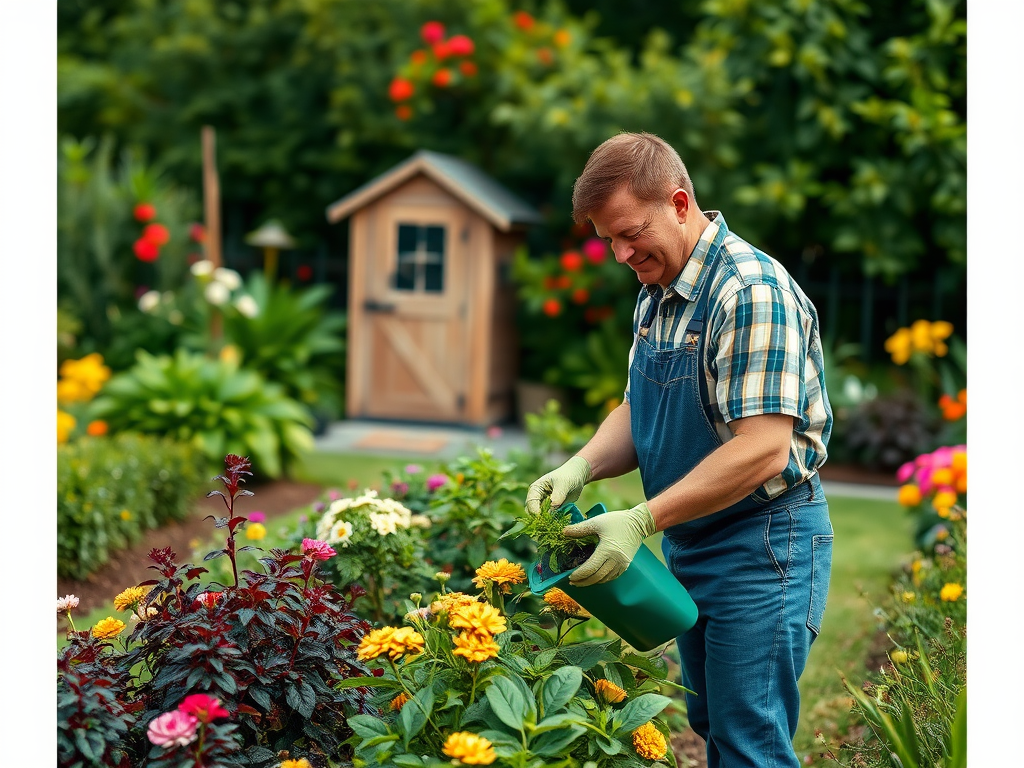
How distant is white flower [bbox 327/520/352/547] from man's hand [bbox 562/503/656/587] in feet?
2.72

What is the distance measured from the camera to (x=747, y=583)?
2.24 m

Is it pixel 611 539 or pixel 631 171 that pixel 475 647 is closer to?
pixel 611 539

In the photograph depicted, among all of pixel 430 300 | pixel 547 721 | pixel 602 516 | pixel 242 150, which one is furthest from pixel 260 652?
pixel 242 150

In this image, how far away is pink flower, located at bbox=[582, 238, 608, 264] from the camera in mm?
8633

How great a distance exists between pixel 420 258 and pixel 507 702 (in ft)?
24.1

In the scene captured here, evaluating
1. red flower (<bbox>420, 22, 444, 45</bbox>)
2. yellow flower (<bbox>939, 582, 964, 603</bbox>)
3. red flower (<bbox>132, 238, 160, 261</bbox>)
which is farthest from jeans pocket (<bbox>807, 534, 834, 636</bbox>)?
red flower (<bbox>420, 22, 444, 45</bbox>)

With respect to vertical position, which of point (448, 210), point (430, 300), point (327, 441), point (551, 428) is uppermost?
point (448, 210)

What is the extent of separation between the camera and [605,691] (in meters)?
2.19

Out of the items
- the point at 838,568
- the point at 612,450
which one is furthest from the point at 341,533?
the point at 838,568

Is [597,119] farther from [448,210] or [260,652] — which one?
[260,652]

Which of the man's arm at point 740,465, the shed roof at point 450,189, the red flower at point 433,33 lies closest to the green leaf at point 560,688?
the man's arm at point 740,465

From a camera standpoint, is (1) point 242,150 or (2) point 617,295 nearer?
(2) point 617,295

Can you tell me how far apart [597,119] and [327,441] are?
3533 millimetres

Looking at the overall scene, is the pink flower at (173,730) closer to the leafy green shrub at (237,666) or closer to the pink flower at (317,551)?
the leafy green shrub at (237,666)
